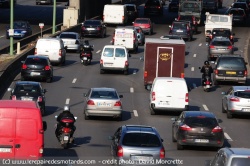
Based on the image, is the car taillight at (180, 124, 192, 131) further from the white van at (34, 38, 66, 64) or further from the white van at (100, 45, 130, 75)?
the white van at (34, 38, 66, 64)

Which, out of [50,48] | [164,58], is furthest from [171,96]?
[50,48]

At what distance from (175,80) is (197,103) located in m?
4.99

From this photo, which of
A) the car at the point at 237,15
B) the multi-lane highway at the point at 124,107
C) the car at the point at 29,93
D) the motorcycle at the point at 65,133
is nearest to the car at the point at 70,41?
the multi-lane highway at the point at 124,107

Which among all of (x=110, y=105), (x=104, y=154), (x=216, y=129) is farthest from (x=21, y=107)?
(x=110, y=105)

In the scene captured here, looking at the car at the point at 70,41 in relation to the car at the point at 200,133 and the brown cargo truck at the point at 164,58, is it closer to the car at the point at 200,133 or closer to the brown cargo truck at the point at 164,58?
the brown cargo truck at the point at 164,58

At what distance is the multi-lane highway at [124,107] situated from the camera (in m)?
27.9

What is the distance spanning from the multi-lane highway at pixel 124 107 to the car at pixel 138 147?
1.95 m

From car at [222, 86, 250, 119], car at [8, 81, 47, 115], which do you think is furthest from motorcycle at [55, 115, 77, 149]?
car at [222, 86, 250, 119]

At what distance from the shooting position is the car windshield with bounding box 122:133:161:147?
2314cm

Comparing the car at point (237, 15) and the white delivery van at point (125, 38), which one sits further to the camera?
the car at point (237, 15)

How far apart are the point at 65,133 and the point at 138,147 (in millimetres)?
5620

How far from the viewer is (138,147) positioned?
23.0 metres

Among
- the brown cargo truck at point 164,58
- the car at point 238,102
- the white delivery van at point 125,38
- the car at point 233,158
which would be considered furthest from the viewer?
the white delivery van at point 125,38

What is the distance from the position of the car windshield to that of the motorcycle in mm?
4888
